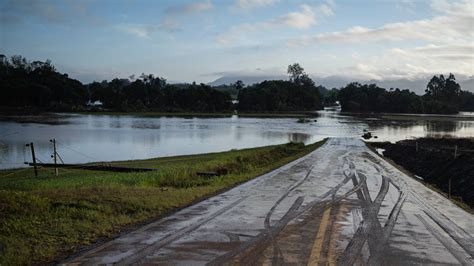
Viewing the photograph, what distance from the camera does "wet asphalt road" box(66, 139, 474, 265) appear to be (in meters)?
7.47

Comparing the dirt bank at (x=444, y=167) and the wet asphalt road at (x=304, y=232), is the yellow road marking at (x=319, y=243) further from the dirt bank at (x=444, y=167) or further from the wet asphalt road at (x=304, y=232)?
the dirt bank at (x=444, y=167)

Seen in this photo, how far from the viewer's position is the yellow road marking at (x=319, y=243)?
732 centimetres

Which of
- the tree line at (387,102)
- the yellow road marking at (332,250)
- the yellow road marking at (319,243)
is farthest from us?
the tree line at (387,102)

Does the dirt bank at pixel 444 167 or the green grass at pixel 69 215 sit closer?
the green grass at pixel 69 215

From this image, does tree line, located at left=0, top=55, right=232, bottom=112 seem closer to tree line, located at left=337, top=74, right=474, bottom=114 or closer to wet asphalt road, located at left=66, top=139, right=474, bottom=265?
tree line, located at left=337, top=74, right=474, bottom=114

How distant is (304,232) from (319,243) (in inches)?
33.8

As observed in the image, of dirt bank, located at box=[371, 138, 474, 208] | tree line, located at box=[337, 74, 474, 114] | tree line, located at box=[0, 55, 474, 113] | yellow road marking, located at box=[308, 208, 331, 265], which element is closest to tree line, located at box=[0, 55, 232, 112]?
tree line, located at box=[0, 55, 474, 113]

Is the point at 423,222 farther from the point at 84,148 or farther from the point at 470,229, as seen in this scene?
the point at 84,148

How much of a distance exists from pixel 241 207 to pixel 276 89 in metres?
168

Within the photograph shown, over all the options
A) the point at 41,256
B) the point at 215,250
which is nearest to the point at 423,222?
the point at 215,250

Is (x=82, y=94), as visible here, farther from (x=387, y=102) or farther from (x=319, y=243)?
(x=319, y=243)

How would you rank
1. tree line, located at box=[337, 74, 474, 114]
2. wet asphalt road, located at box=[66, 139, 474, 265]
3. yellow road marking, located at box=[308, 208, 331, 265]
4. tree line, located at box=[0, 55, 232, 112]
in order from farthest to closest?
tree line, located at box=[337, 74, 474, 114]
tree line, located at box=[0, 55, 232, 112]
wet asphalt road, located at box=[66, 139, 474, 265]
yellow road marking, located at box=[308, 208, 331, 265]

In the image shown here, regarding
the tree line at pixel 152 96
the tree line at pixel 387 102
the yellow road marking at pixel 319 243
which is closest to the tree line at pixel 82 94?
the tree line at pixel 152 96

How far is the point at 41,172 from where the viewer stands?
1076 inches
